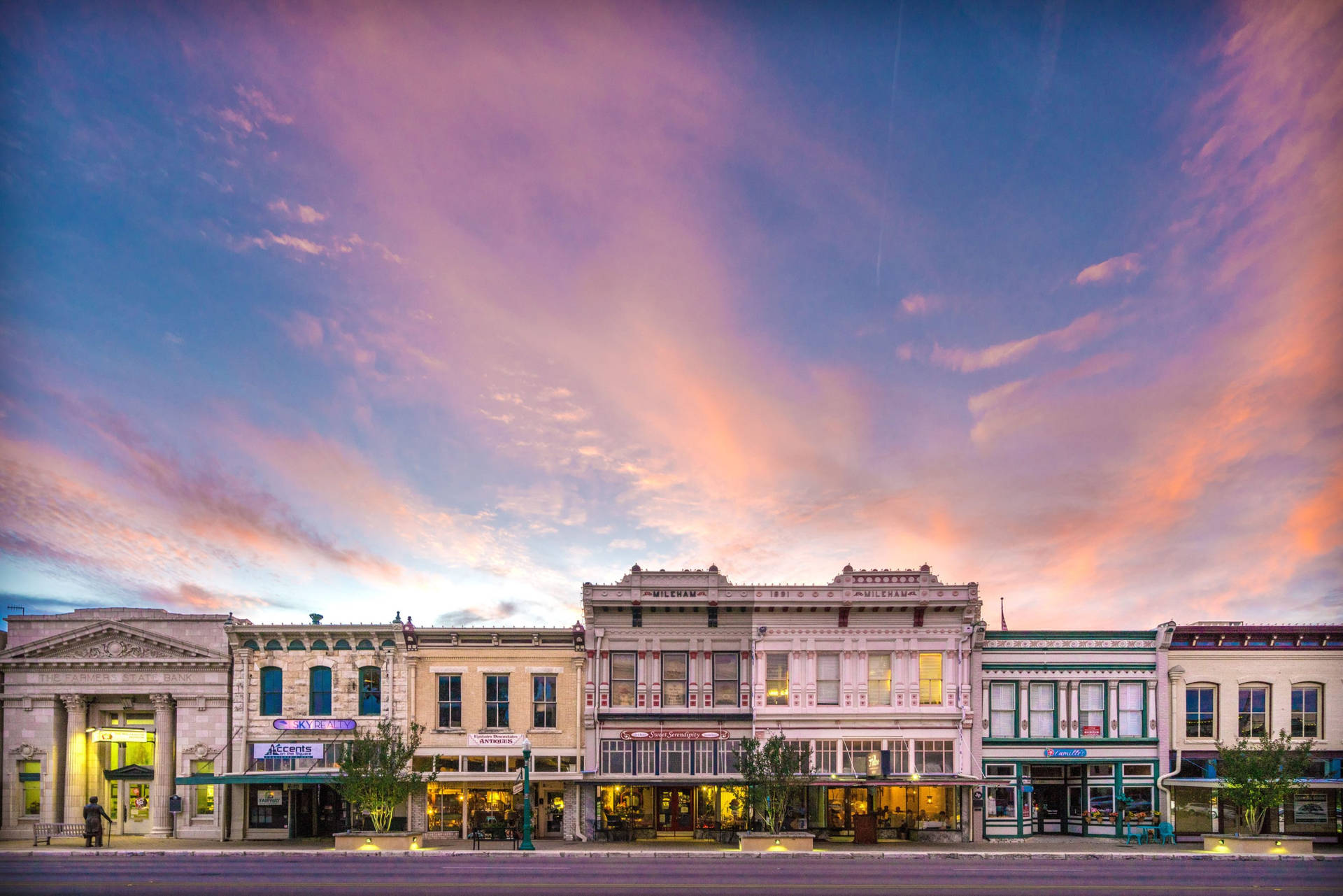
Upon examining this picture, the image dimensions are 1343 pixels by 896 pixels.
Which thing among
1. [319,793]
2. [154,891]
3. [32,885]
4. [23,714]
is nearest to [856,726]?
[319,793]

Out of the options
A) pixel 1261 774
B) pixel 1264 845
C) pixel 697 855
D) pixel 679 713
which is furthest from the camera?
pixel 679 713

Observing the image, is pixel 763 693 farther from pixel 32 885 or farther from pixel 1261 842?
pixel 32 885

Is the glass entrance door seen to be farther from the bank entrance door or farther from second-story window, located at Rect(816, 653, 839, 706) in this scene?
second-story window, located at Rect(816, 653, 839, 706)

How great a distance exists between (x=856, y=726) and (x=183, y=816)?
2861 centimetres

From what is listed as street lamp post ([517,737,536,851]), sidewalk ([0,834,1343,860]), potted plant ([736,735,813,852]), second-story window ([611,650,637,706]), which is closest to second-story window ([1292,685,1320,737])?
sidewalk ([0,834,1343,860])

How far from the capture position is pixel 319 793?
1572 inches

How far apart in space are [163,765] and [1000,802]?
117 ft

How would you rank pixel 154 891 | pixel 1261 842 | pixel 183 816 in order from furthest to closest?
pixel 183 816, pixel 1261 842, pixel 154 891

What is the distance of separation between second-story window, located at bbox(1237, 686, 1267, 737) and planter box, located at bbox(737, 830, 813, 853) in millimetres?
20550

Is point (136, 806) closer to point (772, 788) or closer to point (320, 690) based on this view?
point (320, 690)

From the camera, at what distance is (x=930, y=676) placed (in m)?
41.1

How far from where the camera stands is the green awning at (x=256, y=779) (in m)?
37.9

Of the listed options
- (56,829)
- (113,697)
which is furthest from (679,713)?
(56,829)

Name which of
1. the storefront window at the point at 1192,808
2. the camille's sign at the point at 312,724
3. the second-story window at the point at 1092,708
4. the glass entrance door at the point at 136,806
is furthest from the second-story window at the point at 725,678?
the glass entrance door at the point at 136,806
